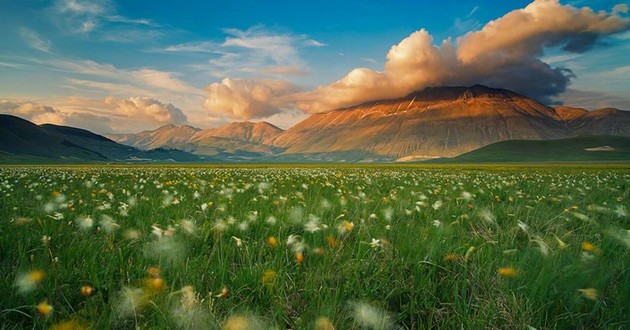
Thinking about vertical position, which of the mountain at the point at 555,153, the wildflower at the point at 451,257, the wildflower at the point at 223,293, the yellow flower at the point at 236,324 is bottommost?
the mountain at the point at 555,153

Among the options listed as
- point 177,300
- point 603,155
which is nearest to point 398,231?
point 177,300

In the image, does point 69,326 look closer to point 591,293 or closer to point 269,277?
point 269,277

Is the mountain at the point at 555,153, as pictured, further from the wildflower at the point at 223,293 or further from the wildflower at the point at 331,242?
the wildflower at the point at 223,293

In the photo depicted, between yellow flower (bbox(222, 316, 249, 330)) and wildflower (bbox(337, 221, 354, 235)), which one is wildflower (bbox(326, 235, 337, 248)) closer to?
wildflower (bbox(337, 221, 354, 235))

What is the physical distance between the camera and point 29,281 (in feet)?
7.23

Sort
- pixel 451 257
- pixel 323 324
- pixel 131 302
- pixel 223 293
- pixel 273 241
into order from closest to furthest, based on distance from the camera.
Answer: pixel 323 324, pixel 131 302, pixel 223 293, pixel 451 257, pixel 273 241

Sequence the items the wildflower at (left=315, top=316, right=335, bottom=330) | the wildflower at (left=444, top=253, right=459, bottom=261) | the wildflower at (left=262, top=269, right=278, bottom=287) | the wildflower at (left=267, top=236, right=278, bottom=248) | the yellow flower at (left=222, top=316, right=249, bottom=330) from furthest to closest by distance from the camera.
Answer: the wildflower at (left=267, top=236, right=278, bottom=248) < the wildflower at (left=444, top=253, right=459, bottom=261) < the wildflower at (left=262, top=269, right=278, bottom=287) < the wildflower at (left=315, top=316, right=335, bottom=330) < the yellow flower at (left=222, top=316, right=249, bottom=330)

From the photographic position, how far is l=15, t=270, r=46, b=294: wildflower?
2.16 metres

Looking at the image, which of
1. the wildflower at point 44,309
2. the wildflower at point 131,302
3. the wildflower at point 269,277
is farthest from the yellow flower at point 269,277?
the wildflower at point 44,309

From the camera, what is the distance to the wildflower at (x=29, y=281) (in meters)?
2.16

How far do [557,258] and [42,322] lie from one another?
12.7 ft

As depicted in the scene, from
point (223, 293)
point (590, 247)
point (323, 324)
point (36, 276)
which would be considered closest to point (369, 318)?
Result: point (323, 324)

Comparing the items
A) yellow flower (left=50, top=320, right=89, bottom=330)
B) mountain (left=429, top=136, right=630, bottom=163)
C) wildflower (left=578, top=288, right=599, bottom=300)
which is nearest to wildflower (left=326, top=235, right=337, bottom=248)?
wildflower (left=578, top=288, right=599, bottom=300)

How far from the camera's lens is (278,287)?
8.45ft
